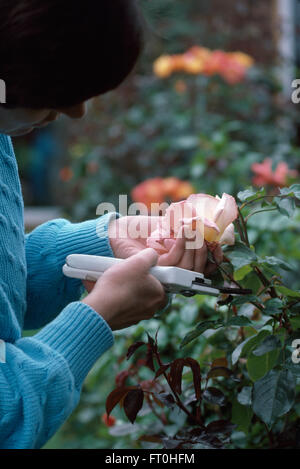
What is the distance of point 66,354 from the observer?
89cm

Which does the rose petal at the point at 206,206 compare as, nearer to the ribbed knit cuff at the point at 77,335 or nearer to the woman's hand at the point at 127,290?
the woman's hand at the point at 127,290

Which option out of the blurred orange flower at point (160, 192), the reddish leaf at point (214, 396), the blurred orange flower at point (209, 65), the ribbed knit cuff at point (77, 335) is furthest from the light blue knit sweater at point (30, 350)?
the blurred orange flower at point (209, 65)

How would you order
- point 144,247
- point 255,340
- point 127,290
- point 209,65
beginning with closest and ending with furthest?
point 127,290 → point 255,340 → point 144,247 → point 209,65

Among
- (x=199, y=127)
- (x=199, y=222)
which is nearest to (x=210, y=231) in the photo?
(x=199, y=222)

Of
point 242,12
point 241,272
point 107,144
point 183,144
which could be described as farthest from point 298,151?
point 241,272

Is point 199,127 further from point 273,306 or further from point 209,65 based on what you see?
point 273,306

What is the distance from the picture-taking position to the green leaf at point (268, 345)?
3.05 feet

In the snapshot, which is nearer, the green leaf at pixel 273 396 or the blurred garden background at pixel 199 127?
the green leaf at pixel 273 396

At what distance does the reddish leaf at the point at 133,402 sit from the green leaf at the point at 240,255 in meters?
0.25

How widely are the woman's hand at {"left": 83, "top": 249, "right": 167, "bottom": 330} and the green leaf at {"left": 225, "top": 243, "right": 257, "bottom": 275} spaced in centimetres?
12

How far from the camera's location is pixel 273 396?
913 mm

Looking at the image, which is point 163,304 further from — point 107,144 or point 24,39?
point 107,144

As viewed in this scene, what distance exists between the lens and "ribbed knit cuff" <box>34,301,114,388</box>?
893 millimetres

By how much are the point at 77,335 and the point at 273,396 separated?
0.29 metres
